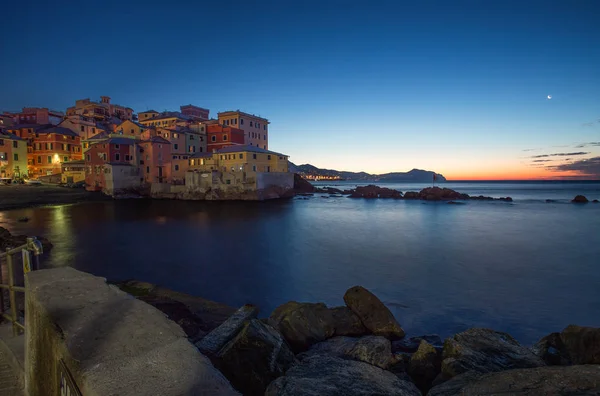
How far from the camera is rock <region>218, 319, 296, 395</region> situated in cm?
423

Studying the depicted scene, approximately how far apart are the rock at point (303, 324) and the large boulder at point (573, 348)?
442 centimetres

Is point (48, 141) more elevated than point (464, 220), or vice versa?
point (48, 141)

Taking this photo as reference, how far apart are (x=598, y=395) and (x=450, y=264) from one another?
1544 centimetres

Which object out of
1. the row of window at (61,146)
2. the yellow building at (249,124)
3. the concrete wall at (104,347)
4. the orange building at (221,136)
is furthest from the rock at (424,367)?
the row of window at (61,146)

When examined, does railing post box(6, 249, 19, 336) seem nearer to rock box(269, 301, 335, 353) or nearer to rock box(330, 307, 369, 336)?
rock box(269, 301, 335, 353)

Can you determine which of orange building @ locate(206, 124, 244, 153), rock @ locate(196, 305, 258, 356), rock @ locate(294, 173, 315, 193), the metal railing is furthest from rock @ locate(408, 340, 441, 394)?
rock @ locate(294, 173, 315, 193)

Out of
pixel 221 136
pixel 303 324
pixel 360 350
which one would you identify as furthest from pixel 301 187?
pixel 360 350

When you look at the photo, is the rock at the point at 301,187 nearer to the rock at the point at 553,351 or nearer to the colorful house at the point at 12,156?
the colorful house at the point at 12,156

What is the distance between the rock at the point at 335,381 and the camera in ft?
12.3

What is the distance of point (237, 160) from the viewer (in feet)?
165

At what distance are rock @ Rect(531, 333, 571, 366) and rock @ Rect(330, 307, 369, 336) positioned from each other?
3672mm

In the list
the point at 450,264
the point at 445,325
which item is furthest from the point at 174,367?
the point at 450,264

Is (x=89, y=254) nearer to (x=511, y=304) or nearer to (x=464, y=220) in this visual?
(x=511, y=304)

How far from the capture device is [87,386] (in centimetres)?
191
